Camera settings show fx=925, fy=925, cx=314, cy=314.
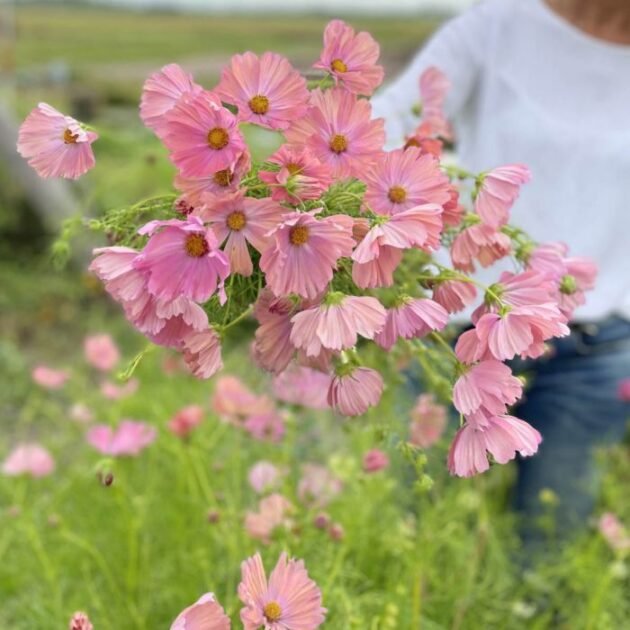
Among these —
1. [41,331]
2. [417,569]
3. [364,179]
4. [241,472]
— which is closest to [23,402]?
[41,331]

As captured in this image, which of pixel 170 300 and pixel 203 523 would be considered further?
pixel 203 523

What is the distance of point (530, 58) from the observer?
124 centimetres

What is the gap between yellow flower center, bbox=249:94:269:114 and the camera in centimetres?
55

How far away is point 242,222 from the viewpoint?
0.52 metres

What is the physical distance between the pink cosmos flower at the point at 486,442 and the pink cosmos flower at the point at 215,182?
195 millimetres

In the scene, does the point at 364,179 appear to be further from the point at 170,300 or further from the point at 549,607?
the point at 549,607

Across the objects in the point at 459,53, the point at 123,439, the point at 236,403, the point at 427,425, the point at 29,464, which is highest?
the point at 459,53

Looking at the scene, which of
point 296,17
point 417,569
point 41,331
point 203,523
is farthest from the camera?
point 296,17

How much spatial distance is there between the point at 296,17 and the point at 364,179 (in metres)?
2.60

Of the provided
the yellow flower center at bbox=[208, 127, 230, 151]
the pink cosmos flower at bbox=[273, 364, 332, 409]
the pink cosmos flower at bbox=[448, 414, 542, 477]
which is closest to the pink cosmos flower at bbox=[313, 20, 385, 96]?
the yellow flower center at bbox=[208, 127, 230, 151]

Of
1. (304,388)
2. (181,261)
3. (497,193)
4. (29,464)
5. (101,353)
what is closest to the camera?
(181,261)

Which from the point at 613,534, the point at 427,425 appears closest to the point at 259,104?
the point at 427,425

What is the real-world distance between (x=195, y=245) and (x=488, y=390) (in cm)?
19

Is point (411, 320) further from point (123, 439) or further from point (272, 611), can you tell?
point (123, 439)
